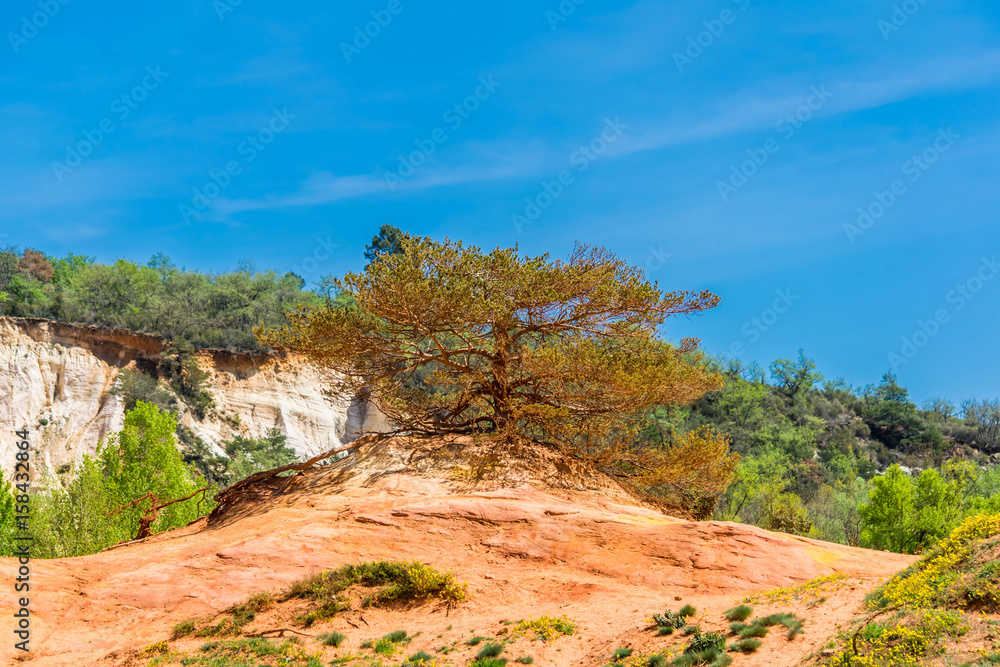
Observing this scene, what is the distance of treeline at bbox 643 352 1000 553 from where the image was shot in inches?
1216

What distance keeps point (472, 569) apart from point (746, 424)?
51728 mm

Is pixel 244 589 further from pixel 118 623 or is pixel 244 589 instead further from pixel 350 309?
pixel 350 309

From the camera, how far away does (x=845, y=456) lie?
5941 cm

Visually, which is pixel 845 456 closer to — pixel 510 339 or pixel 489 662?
pixel 510 339

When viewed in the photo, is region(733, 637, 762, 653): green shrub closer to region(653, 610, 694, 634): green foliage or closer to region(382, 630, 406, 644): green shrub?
region(653, 610, 694, 634): green foliage

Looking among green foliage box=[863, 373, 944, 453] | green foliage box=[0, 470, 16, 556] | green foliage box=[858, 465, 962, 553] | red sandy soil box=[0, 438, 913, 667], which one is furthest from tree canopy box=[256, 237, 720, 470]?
green foliage box=[863, 373, 944, 453]

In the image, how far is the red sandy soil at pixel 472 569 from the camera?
1020 centimetres

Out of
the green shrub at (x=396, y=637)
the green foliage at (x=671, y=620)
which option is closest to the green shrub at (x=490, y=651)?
the green shrub at (x=396, y=637)

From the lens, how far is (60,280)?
2648 inches

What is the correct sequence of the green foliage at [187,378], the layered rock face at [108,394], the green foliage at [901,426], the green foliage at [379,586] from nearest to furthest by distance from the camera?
the green foliage at [379,586], the layered rock face at [108,394], the green foliage at [187,378], the green foliage at [901,426]

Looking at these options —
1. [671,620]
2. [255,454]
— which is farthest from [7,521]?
[671,620]

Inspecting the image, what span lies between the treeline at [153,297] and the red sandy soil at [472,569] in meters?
38.9

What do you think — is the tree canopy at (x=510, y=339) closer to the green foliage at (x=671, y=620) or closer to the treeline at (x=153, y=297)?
the green foliage at (x=671, y=620)

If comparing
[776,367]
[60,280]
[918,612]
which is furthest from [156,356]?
[776,367]
